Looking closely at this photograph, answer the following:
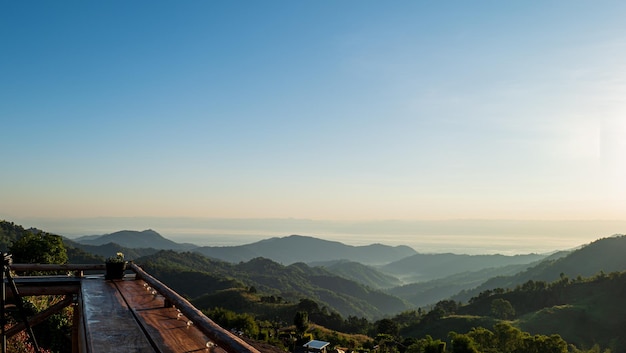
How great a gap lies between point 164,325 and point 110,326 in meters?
0.59

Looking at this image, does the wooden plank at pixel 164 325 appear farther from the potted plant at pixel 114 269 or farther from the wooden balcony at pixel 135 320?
the potted plant at pixel 114 269

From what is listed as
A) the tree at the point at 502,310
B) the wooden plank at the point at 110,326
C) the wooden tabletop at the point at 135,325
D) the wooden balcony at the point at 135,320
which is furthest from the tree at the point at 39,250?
the tree at the point at 502,310

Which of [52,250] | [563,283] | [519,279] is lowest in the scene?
[519,279]

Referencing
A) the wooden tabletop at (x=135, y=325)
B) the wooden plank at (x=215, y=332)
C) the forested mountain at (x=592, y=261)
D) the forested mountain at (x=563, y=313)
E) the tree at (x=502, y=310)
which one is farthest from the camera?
the forested mountain at (x=592, y=261)

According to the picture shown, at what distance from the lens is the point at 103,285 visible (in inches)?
318

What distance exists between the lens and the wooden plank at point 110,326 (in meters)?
4.01

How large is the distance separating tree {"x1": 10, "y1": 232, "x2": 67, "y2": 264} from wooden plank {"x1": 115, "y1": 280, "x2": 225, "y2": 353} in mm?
21769

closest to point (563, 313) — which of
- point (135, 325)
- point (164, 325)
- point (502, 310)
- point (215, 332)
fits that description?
point (502, 310)

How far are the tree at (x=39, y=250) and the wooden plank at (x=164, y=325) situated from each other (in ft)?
71.4

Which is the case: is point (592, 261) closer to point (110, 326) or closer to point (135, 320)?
point (135, 320)

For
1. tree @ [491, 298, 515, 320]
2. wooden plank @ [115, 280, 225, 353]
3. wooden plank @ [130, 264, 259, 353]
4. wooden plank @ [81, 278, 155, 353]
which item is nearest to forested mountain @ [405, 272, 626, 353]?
tree @ [491, 298, 515, 320]

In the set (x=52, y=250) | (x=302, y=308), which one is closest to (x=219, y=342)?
(x=52, y=250)

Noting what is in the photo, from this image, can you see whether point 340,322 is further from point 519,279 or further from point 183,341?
point 519,279

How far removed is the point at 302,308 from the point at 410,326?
26.3m
